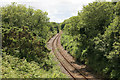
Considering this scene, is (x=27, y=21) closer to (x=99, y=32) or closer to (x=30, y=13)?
(x=30, y=13)

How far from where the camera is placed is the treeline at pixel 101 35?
1170cm

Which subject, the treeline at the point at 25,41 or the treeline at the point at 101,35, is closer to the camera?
the treeline at the point at 25,41

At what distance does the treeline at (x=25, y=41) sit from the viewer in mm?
9133

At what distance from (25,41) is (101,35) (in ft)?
27.6

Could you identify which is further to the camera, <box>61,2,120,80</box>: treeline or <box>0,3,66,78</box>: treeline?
<box>61,2,120,80</box>: treeline

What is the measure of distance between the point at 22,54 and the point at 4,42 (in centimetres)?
187

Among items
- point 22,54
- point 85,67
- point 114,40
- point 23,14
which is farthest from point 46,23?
point 85,67

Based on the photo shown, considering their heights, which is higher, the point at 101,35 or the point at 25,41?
the point at 101,35

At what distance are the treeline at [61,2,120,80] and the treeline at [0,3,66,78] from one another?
17.2 feet

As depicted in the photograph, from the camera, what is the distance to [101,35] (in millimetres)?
13703

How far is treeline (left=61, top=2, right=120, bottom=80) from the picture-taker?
11695mm

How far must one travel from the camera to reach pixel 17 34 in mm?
10812

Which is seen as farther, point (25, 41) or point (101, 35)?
point (101, 35)

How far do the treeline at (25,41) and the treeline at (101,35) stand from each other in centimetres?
525
